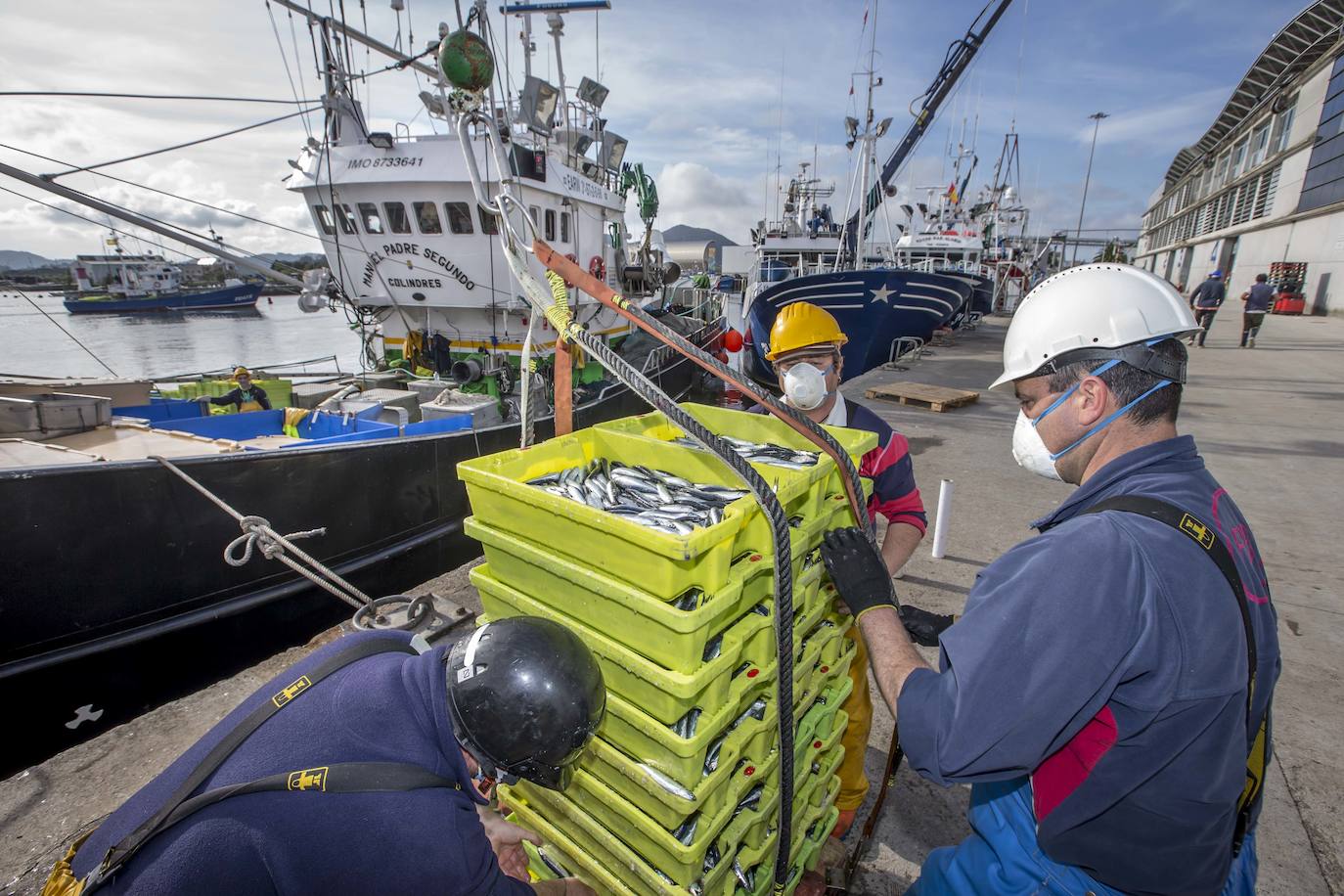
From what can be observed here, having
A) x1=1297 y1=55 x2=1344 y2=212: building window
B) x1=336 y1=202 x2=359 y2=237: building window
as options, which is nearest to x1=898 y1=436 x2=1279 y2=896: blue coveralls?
x1=336 y1=202 x2=359 y2=237: building window

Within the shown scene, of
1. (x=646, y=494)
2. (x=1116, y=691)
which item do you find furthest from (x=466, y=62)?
(x=1116, y=691)

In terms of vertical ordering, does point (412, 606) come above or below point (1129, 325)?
below

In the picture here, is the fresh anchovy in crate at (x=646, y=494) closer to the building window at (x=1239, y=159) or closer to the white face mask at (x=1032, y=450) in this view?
the white face mask at (x=1032, y=450)

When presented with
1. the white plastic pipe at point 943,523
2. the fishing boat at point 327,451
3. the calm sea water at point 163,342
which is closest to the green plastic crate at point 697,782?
the fishing boat at point 327,451

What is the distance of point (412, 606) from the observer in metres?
3.25

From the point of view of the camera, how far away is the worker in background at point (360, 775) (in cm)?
117

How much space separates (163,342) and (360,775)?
3637 cm

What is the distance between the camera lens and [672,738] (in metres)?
1.37

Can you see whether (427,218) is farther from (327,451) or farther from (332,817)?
(332,817)

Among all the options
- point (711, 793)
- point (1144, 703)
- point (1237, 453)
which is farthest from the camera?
point (1237, 453)

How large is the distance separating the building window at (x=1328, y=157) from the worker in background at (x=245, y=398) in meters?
31.7

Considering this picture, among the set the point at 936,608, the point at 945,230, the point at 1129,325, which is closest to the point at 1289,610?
the point at 936,608

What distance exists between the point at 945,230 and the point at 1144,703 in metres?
27.8

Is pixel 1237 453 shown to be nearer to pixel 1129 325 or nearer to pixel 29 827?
pixel 1129 325
